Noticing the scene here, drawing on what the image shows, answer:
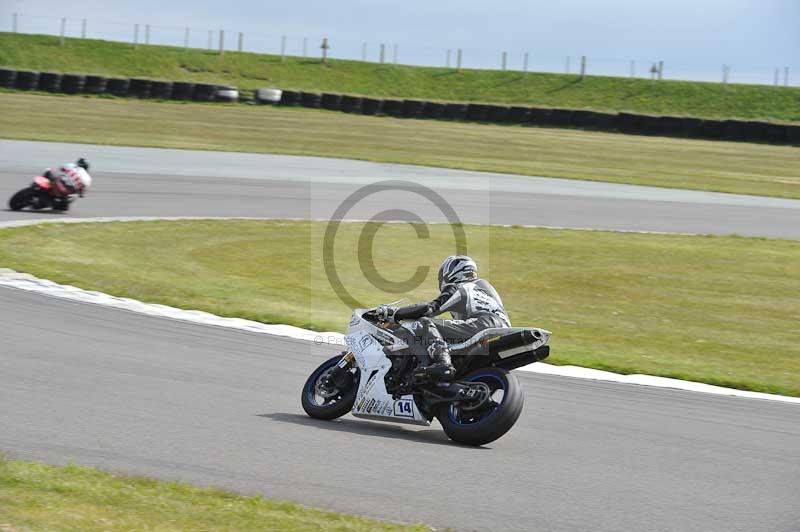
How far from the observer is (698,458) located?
834 cm

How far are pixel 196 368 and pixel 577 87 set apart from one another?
6122cm

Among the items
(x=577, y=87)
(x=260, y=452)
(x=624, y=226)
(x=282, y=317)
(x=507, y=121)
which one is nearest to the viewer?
(x=260, y=452)

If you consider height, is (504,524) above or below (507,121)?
below

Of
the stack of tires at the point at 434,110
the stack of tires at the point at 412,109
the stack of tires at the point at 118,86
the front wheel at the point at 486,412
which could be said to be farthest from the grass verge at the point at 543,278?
the stack of tires at the point at 118,86

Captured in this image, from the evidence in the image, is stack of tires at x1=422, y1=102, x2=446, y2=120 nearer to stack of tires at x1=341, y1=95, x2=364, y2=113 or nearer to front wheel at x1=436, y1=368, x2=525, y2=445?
stack of tires at x1=341, y1=95, x2=364, y2=113

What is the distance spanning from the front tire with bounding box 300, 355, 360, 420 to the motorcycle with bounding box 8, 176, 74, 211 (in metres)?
13.3

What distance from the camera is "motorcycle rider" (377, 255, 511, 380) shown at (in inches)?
336

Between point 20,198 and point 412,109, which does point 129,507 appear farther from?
point 412,109

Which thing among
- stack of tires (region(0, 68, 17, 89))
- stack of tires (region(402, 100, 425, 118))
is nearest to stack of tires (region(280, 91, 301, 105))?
stack of tires (region(402, 100, 425, 118))

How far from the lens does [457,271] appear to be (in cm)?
870

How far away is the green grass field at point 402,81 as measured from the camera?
63094mm

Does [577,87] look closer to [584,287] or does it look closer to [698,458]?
[584,287]

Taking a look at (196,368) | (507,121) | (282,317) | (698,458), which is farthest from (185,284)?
(507,121)

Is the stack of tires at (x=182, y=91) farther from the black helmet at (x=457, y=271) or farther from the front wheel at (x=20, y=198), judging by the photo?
the black helmet at (x=457, y=271)
